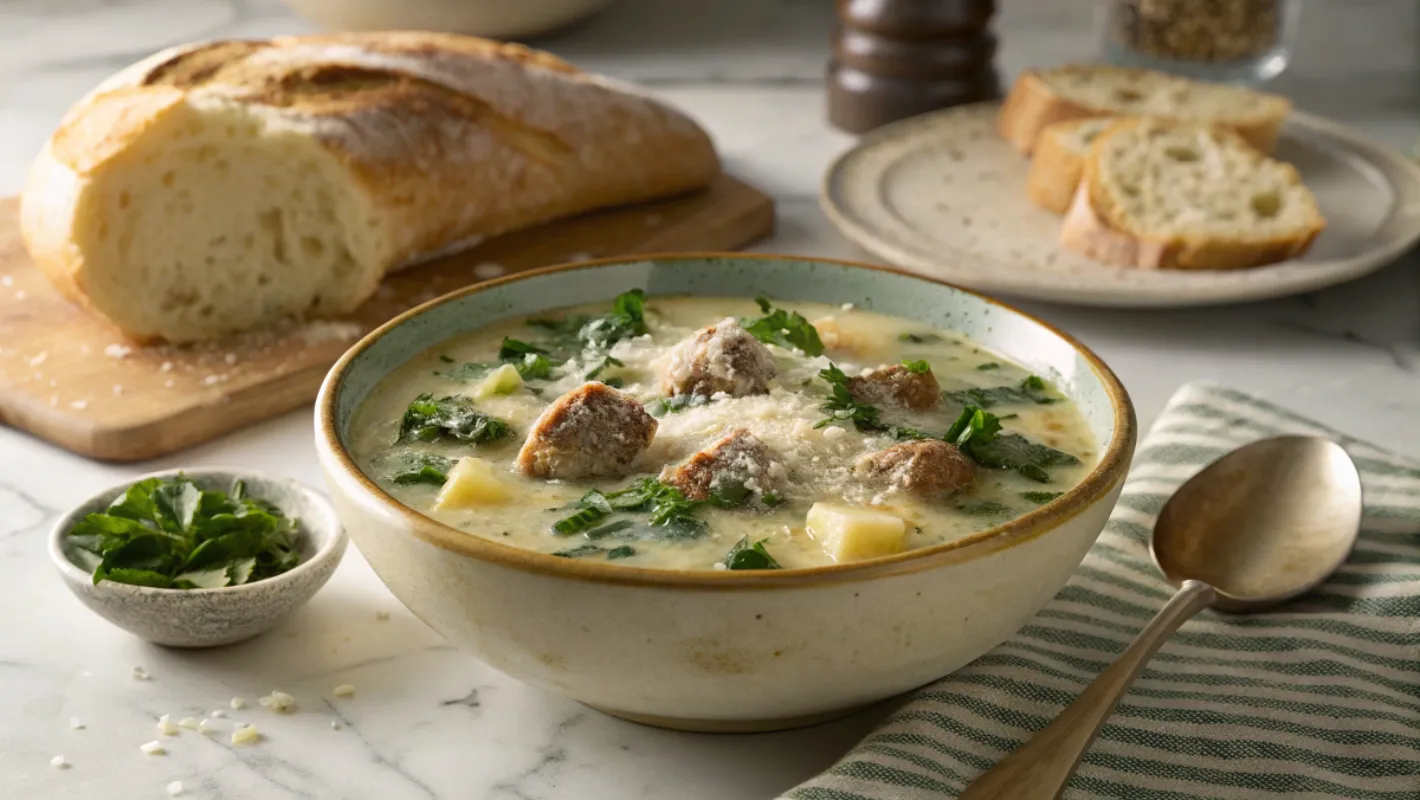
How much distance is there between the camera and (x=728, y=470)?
1743 millimetres


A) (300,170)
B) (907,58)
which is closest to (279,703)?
(300,170)

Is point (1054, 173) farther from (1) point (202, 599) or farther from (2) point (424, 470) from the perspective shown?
(1) point (202, 599)

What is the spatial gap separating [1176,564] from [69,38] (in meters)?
3.92

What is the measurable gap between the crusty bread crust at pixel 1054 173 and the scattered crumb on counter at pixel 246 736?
2.23 metres

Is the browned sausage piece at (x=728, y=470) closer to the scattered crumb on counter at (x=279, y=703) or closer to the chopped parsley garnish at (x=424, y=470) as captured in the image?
the chopped parsley garnish at (x=424, y=470)

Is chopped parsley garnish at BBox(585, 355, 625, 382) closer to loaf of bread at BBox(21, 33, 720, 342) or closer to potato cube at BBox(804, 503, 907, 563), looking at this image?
potato cube at BBox(804, 503, 907, 563)

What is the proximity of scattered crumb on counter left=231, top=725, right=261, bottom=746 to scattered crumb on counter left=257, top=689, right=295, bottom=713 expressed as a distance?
0.05 metres

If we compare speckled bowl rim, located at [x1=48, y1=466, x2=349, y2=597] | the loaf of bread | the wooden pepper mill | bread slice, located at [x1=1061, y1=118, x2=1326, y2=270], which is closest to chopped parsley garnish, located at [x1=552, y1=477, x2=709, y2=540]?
speckled bowl rim, located at [x1=48, y1=466, x2=349, y2=597]

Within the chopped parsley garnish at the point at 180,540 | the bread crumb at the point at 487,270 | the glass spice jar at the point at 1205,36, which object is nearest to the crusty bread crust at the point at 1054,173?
the glass spice jar at the point at 1205,36

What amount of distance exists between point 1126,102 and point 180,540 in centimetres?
276

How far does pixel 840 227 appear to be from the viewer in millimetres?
3334

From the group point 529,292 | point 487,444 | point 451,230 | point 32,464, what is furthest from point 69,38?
point 487,444

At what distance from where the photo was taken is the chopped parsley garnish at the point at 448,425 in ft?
6.24

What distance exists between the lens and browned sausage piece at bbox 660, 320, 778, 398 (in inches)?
76.7
